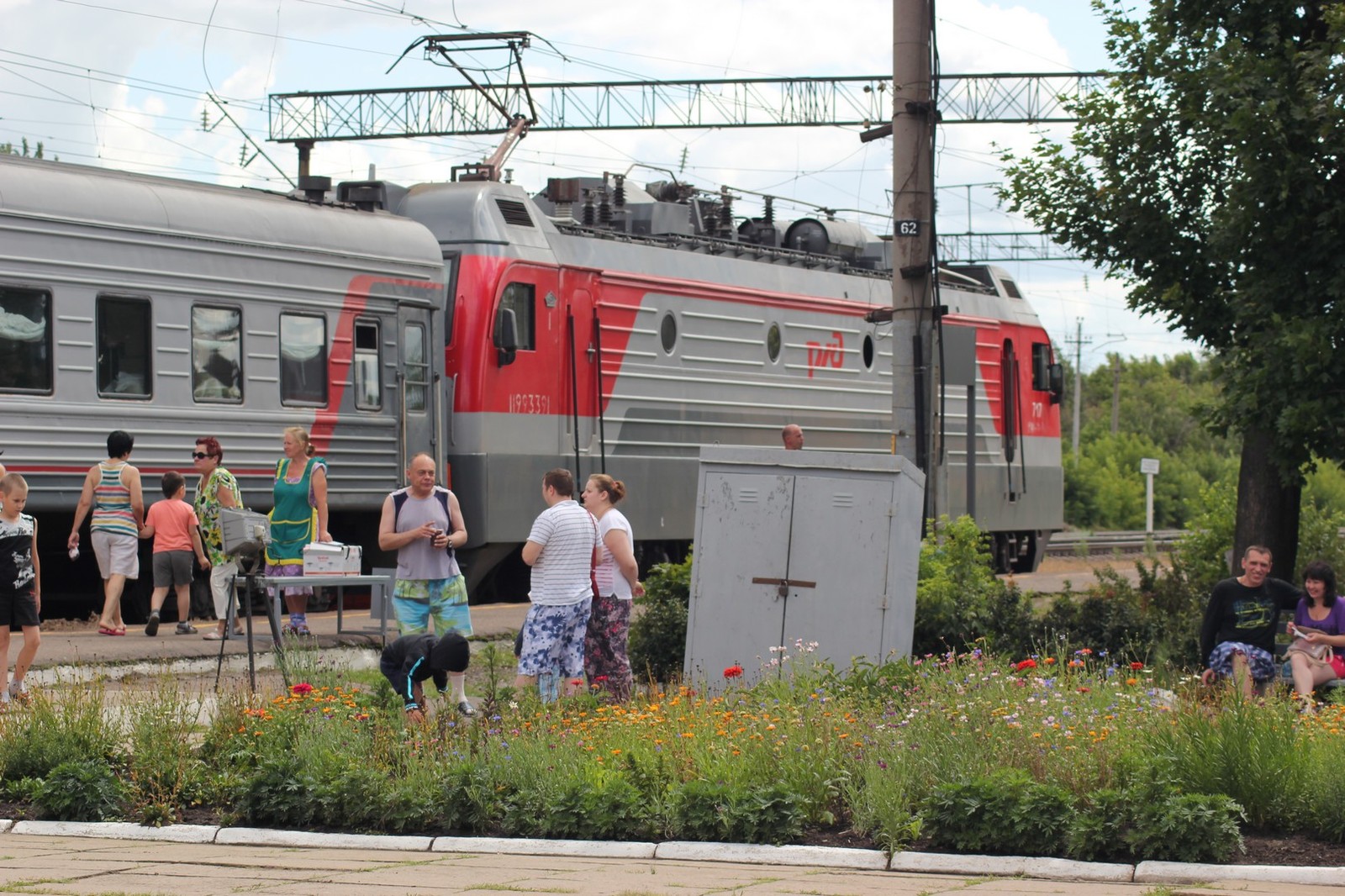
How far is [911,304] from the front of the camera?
47.5ft

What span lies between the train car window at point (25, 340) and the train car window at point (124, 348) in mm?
512

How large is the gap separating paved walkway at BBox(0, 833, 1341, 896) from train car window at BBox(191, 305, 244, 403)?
28.6 feet

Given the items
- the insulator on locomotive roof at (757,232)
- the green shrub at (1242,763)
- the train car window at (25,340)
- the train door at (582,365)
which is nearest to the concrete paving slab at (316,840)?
the green shrub at (1242,763)

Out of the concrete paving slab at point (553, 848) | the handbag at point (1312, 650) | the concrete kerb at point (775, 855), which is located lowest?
the concrete paving slab at point (553, 848)

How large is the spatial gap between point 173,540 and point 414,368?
3.58 meters

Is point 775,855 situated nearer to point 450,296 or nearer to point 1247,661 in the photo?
point 1247,661

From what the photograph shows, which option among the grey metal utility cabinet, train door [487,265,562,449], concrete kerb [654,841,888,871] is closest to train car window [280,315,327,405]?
train door [487,265,562,449]

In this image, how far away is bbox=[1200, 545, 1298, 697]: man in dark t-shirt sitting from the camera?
40.2 ft

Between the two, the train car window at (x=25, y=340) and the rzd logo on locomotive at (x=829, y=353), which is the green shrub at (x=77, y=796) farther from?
the rzd logo on locomotive at (x=829, y=353)

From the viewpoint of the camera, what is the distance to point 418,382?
59.5 ft

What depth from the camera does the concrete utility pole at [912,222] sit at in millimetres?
14297

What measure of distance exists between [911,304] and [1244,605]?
11.7ft

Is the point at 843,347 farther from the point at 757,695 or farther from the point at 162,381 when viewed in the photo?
the point at 757,695

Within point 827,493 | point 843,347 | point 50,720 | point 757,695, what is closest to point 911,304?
point 827,493
